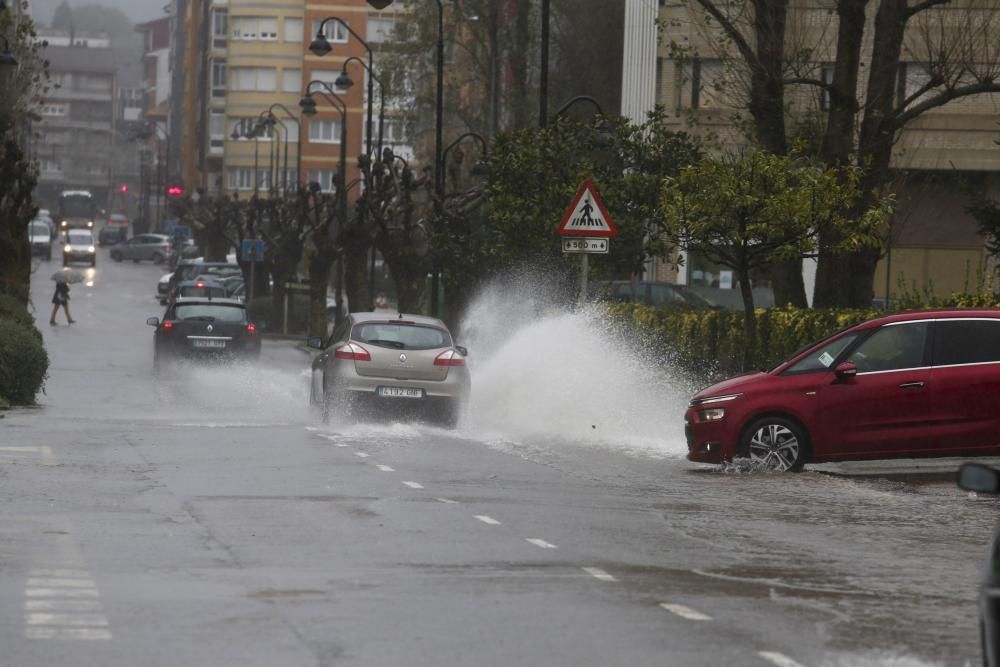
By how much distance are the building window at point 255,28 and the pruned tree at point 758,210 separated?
11300 centimetres

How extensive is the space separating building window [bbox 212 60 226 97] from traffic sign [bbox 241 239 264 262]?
3074 inches

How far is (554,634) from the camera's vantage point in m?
8.55

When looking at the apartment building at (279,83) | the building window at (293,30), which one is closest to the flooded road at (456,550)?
the apartment building at (279,83)

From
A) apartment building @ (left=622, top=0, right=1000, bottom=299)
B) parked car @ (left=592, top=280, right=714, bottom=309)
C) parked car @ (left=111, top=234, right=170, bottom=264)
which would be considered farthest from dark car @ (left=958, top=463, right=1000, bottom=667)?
parked car @ (left=111, top=234, right=170, bottom=264)

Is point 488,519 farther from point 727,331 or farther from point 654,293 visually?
point 654,293

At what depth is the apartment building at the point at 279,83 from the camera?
13288cm

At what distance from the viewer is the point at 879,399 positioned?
17703 mm

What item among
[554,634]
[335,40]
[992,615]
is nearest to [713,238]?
[554,634]

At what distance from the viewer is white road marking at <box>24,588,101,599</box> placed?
948cm

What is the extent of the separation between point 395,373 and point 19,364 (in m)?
5.22

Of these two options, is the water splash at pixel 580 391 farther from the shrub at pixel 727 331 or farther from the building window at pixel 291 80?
the building window at pixel 291 80

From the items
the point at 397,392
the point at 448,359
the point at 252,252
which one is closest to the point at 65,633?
the point at 397,392

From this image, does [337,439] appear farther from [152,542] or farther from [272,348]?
[272,348]

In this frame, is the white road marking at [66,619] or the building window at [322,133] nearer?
the white road marking at [66,619]
